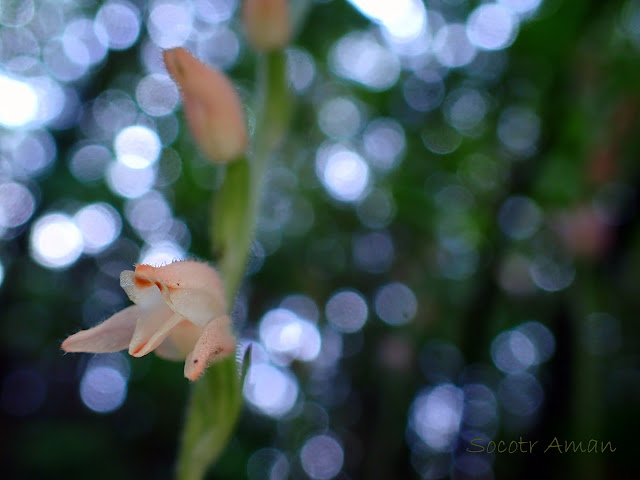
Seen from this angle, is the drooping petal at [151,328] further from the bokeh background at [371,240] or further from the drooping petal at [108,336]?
the bokeh background at [371,240]

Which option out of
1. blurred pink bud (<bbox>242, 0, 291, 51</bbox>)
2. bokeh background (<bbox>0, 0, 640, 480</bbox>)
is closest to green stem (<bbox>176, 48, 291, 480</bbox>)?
blurred pink bud (<bbox>242, 0, 291, 51</bbox>)

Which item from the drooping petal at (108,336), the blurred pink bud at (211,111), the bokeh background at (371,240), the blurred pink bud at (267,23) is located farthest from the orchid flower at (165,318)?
the bokeh background at (371,240)

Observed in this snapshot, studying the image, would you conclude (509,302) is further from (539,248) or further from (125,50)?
(125,50)

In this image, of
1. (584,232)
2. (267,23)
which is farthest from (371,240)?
(267,23)

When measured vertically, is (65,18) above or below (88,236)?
above

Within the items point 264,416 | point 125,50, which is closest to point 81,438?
point 264,416

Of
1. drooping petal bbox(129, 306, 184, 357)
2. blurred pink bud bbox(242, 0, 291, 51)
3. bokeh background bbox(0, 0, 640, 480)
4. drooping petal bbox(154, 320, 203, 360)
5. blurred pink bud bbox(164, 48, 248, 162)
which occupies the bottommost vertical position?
bokeh background bbox(0, 0, 640, 480)

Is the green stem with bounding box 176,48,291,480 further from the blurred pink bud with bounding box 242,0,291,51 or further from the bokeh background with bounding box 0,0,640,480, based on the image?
the bokeh background with bounding box 0,0,640,480
